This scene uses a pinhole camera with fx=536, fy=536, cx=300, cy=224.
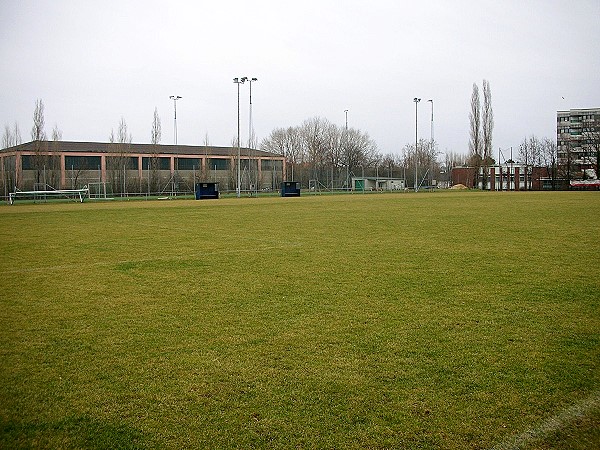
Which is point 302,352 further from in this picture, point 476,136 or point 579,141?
point 579,141

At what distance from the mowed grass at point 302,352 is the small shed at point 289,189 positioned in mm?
38595

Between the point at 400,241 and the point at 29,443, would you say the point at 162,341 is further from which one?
the point at 400,241

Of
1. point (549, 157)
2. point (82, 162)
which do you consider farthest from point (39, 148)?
point (549, 157)

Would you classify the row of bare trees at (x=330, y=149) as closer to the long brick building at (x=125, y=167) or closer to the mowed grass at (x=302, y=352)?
the long brick building at (x=125, y=167)

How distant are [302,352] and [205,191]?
39610 mm

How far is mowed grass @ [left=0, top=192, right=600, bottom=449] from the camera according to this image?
3.14 m

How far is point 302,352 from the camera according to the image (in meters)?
4.44

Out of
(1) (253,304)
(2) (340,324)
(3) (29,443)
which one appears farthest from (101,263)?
(3) (29,443)

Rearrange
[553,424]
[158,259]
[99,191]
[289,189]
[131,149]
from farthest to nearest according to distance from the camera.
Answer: [131,149] < [289,189] < [99,191] < [158,259] < [553,424]

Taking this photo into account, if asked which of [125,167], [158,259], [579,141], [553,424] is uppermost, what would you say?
[579,141]

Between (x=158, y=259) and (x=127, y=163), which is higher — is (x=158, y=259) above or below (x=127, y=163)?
below

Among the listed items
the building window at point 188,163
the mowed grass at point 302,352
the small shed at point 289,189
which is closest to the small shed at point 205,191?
the small shed at point 289,189

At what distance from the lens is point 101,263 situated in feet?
30.6

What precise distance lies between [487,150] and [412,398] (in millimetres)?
77123
